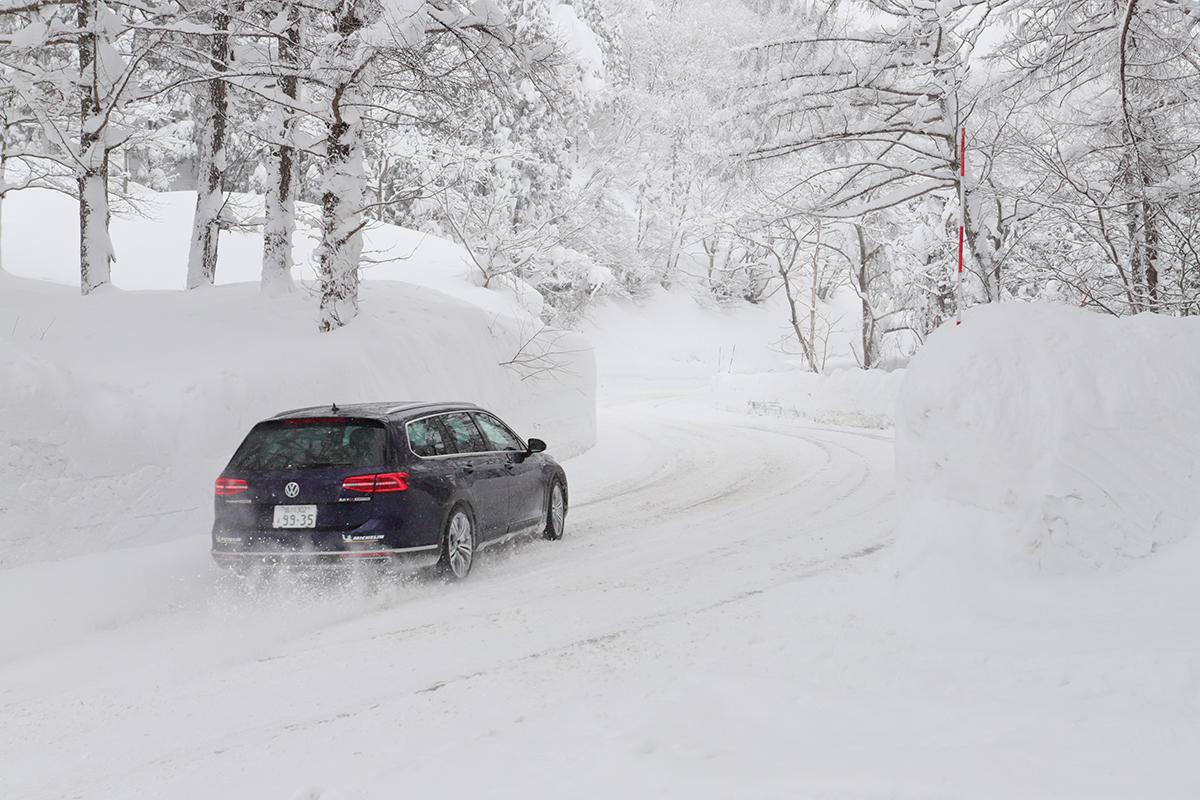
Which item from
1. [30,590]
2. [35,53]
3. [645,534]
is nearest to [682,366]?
[35,53]

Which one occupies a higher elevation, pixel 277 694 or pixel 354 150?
pixel 354 150

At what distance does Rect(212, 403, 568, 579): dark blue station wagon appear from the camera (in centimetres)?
658

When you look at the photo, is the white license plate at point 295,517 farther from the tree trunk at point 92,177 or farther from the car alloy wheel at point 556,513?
the tree trunk at point 92,177

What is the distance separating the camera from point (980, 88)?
469 inches

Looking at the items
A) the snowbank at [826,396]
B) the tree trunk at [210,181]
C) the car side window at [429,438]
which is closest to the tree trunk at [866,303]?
the snowbank at [826,396]

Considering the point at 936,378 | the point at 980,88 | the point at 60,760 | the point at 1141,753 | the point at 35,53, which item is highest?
the point at 35,53

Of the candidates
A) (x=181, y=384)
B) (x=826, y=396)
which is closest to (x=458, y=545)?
(x=181, y=384)

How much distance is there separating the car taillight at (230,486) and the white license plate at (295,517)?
361 mm

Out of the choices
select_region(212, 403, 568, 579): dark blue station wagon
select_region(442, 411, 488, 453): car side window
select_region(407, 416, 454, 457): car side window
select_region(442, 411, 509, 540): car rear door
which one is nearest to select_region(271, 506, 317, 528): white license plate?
select_region(212, 403, 568, 579): dark blue station wagon

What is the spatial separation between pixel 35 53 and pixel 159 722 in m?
14.4

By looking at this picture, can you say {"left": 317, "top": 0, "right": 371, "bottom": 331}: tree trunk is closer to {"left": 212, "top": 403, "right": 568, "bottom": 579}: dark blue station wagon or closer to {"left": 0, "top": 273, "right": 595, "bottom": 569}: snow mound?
{"left": 0, "top": 273, "right": 595, "bottom": 569}: snow mound

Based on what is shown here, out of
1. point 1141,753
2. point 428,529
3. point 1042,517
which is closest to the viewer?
point 1141,753

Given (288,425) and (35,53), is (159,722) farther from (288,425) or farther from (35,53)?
(35,53)

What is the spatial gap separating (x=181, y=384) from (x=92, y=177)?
5330 mm
